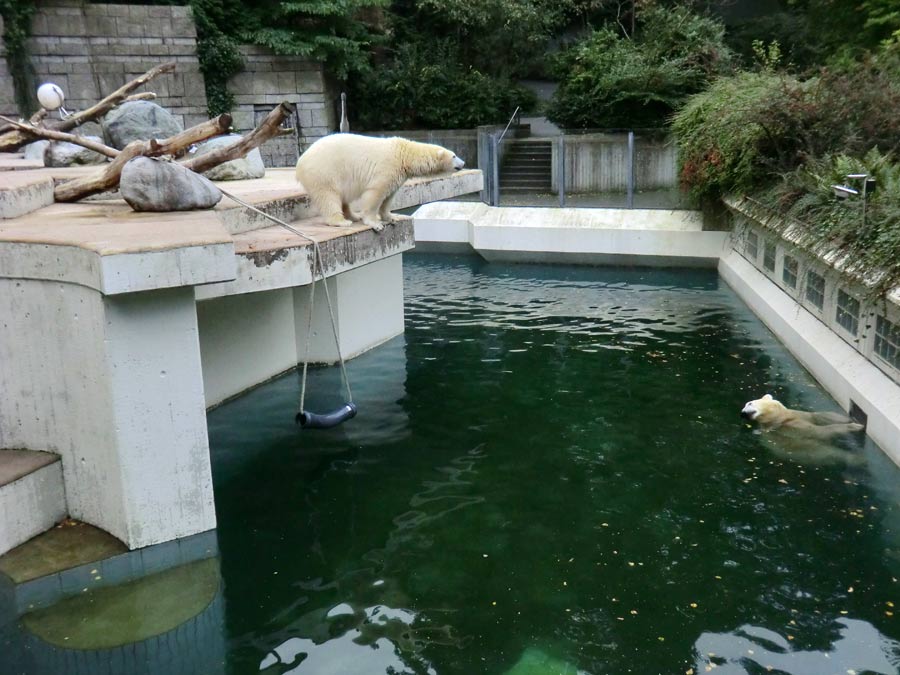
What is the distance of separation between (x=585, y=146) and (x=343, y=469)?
13.9m

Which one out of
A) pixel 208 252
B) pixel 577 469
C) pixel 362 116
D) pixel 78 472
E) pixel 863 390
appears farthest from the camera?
pixel 362 116

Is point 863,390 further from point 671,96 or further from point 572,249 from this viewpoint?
point 671,96

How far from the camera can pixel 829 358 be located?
8.95 meters

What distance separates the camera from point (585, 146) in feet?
63.7

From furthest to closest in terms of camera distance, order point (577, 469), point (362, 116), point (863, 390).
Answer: point (362, 116) < point (863, 390) < point (577, 469)

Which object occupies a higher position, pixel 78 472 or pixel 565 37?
pixel 565 37

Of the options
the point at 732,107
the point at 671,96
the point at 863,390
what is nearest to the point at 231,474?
the point at 863,390

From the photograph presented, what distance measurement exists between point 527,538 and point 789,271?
6.94 meters

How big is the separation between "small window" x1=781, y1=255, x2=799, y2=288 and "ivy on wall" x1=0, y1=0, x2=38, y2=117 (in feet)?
57.5

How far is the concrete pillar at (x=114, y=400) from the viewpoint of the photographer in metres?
5.49

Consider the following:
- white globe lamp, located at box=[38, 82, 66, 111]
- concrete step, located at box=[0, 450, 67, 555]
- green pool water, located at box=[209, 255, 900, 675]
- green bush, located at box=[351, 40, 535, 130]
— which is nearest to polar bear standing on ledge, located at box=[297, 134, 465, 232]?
green pool water, located at box=[209, 255, 900, 675]

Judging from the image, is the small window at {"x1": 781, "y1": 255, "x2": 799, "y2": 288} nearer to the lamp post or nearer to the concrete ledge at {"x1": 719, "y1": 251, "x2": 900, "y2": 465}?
the concrete ledge at {"x1": 719, "y1": 251, "x2": 900, "y2": 465}

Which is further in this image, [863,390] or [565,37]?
[565,37]

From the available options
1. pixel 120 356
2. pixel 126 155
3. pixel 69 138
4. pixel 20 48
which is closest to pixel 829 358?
pixel 120 356
